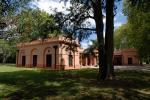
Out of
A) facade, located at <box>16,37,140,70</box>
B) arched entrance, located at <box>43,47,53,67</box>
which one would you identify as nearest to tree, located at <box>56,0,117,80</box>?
facade, located at <box>16,37,140,70</box>

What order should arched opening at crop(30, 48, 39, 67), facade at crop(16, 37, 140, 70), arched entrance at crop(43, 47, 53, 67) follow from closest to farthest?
facade at crop(16, 37, 140, 70) < arched entrance at crop(43, 47, 53, 67) < arched opening at crop(30, 48, 39, 67)

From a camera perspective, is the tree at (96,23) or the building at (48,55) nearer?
the tree at (96,23)

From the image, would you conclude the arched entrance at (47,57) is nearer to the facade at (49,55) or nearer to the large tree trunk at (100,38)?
the facade at (49,55)

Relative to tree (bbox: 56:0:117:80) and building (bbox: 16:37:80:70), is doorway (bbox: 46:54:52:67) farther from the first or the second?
tree (bbox: 56:0:117:80)

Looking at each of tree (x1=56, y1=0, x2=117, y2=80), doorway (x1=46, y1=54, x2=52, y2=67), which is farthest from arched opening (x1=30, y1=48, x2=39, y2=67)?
tree (x1=56, y1=0, x2=117, y2=80)

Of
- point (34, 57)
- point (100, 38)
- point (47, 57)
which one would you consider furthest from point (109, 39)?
point (34, 57)

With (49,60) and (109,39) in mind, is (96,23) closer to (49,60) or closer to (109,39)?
(109,39)

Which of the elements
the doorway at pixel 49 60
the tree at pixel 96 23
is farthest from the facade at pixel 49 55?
the tree at pixel 96 23

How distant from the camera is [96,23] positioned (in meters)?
16.6

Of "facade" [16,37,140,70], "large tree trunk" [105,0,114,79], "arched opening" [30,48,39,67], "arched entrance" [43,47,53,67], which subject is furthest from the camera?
"arched opening" [30,48,39,67]

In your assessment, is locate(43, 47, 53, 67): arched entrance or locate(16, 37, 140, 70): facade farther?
locate(43, 47, 53, 67): arched entrance

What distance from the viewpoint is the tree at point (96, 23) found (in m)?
15.6

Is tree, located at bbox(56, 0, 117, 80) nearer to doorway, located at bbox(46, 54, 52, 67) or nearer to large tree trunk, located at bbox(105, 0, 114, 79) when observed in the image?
large tree trunk, located at bbox(105, 0, 114, 79)

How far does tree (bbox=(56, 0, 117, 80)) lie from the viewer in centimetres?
1559
